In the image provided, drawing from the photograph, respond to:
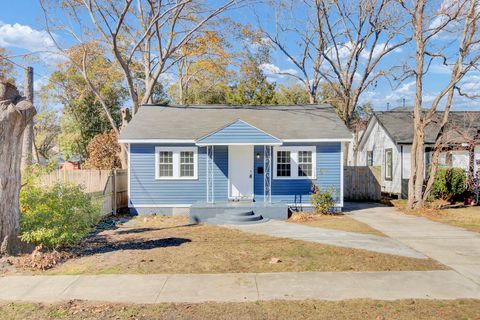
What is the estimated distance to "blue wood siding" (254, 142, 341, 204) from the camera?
15.5m

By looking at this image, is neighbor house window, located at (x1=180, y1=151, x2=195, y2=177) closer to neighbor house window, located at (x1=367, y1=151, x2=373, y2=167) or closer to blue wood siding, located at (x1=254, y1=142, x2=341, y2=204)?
blue wood siding, located at (x1=254, y1=142, x2=341, y2=204)

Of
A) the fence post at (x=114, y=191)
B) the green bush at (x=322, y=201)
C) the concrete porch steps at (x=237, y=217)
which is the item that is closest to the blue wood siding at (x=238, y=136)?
the concrete porch steps at (x=237, y=217)

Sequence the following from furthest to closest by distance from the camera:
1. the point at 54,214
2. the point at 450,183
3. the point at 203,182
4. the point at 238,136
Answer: the point at 450,183 < the point at 203,182 < the point at 238,136 < the point at 54,214

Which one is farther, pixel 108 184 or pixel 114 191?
pixel 114 191

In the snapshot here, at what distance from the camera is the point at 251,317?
198 inches

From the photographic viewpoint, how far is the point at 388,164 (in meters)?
21.7

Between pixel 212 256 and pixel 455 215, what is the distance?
36.1 feet

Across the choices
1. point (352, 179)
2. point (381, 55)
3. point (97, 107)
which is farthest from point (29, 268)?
point (97, 107)

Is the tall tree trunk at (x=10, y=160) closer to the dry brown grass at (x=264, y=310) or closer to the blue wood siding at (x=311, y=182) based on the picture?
the dry brown grass at (x=264, y=310)

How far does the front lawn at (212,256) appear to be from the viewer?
7.37 meters

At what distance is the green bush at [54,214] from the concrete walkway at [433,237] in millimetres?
8069

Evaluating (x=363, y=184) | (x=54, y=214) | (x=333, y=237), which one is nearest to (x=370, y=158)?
(x=363, y=184)

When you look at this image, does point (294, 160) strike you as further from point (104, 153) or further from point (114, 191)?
point (104, 153)

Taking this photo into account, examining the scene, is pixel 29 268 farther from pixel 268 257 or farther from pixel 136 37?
pixel 136 37
